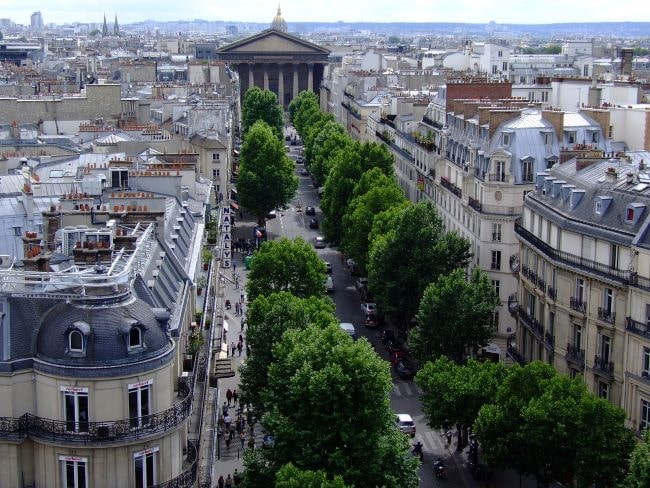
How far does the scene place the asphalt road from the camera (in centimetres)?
5309

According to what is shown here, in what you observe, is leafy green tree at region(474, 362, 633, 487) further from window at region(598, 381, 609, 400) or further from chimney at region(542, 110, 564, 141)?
chimney at region(542, 110, 564, 141)

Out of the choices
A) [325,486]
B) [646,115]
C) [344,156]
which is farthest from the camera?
[344,156]

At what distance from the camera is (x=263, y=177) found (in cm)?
11100

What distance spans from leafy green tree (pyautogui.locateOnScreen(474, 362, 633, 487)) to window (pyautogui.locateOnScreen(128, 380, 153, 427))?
58.4 feet

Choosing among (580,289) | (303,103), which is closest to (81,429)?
(580,289)

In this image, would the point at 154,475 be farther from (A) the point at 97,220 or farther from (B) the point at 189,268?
(B) the point at 189,268

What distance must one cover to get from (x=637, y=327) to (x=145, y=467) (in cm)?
2415

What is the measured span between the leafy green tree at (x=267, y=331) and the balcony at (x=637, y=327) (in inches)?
512

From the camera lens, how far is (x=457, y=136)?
281 ft

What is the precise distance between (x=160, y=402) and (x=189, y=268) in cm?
1768

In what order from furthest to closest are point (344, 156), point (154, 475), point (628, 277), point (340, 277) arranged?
1. point (344, 156)
2. point (340, 277)
3. point (628, 277)
4. point (154, 475)

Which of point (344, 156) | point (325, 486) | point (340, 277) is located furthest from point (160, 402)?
point (344, 156)

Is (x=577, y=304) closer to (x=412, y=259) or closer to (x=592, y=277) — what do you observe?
(x=592, y=277)

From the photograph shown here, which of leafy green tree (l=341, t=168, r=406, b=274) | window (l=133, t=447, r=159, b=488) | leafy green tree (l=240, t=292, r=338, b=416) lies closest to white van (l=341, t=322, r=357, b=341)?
leafy green tree (l=341, t=168, r=406, b=274)
